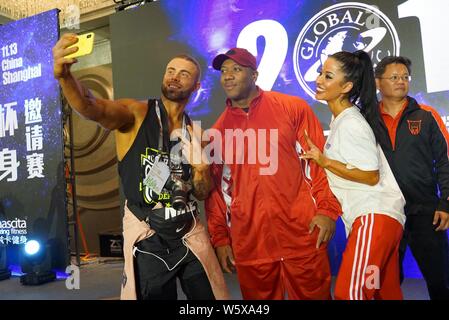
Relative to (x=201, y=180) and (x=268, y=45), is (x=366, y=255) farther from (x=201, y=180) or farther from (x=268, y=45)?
(x=268, y=45)

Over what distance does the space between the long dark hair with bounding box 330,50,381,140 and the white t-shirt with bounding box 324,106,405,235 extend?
6cm

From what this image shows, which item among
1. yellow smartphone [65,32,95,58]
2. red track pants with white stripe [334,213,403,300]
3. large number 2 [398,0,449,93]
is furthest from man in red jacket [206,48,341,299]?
large number 2 [398,0,449,93]

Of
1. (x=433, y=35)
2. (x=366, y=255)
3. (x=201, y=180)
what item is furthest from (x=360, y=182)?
(x=433, y=35)

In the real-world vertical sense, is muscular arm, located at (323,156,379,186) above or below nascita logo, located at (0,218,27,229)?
above

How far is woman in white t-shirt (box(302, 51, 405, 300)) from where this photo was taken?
4.99 feet

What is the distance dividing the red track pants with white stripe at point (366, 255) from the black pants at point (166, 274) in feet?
1.87

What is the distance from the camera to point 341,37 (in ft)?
8.98

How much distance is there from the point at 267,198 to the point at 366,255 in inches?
19.0

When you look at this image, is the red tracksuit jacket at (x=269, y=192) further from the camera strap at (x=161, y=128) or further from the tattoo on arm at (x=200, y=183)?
the camera strap at (x=161, y=128)

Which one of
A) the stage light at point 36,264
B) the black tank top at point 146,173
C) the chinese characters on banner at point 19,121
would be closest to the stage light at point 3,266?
the stage light at point 36,264

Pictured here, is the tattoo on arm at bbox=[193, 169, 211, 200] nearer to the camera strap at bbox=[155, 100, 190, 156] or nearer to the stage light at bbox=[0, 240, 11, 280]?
the camera strap at bbox=[155, 100, 190, 156]
